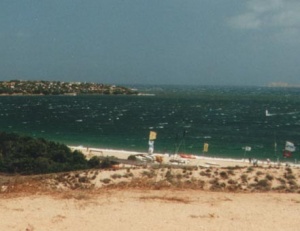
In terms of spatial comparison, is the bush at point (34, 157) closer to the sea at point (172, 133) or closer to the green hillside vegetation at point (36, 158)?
the green hillside vegetation at point (36, 158)

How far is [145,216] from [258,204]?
5.17 meters

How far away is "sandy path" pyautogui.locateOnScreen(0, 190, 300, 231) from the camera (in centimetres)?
1589

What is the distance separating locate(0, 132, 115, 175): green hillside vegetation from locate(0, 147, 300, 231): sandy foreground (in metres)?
6.84

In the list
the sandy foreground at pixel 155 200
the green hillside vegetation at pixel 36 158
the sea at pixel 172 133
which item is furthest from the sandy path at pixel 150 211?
the sea at pixel 172 133

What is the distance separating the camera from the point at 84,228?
50.8ft

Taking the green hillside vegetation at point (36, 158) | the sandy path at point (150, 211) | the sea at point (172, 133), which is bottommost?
the sea at point (172, 133)

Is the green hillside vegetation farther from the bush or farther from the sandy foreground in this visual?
the sandy foreground

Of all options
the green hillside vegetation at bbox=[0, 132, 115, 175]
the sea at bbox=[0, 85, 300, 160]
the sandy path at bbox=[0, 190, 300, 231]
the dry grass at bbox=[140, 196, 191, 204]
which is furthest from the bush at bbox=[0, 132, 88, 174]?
the sea at bbox=[0, 85, 300, 160]

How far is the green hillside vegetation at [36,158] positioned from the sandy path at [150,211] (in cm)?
933

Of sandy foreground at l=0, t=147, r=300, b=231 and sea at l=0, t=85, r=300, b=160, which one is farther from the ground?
sandy foreground at l=0, t=147, r=300, b=231

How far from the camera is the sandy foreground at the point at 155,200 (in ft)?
53.0

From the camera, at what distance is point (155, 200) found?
18.8 m

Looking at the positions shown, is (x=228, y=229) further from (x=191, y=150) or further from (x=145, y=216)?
(x=191, y=150)

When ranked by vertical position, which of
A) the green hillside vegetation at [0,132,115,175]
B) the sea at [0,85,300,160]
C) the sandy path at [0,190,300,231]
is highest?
the sandy path at [0,190,300,231]
